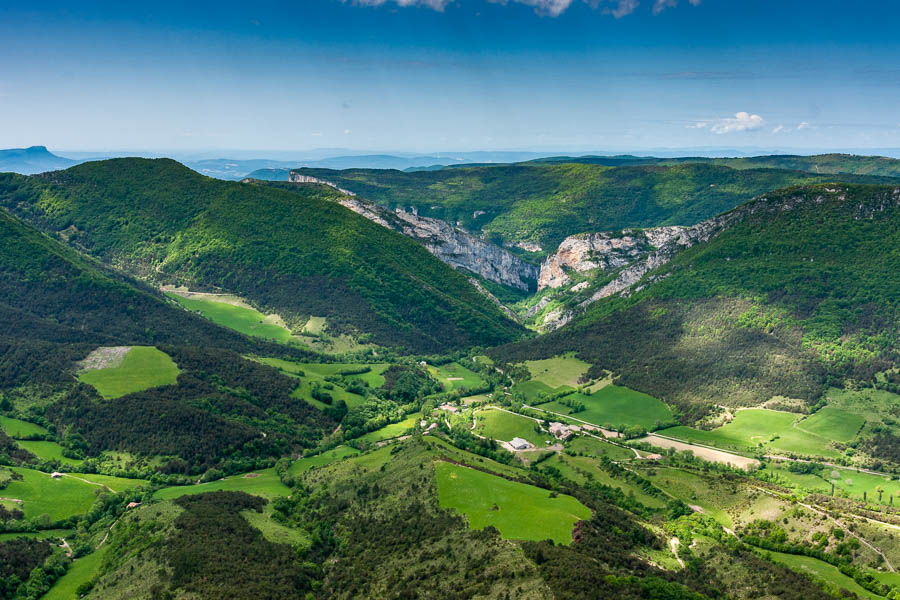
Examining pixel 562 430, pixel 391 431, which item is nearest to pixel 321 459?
pixel 391 431

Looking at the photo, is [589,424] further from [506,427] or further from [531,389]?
[531,389]

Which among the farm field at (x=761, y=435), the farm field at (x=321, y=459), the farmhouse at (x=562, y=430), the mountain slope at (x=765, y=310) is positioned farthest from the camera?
the mountain slope at (x=765, y=310)

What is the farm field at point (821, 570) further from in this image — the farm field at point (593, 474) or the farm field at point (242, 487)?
the farm field at point (242, 487)

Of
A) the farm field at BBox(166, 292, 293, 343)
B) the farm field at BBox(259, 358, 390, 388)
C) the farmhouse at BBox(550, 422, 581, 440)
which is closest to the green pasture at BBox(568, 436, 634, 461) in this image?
the farmhouse at BBox(550, 422, 581, 440)

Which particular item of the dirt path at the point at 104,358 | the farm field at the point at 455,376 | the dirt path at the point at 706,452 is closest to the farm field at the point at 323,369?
the farm field at the point at 455,376

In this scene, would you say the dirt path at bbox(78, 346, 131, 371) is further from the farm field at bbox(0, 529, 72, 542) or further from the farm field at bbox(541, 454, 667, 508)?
the farm field at bbox(541, 454, 667, 508)

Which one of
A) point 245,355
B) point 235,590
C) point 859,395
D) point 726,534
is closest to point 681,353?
point 859,395

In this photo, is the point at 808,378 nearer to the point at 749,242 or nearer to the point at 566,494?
the point at 749,242
